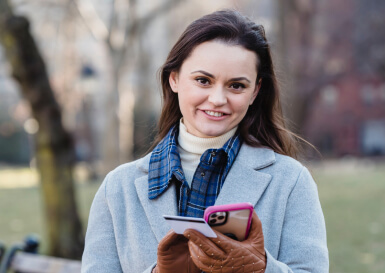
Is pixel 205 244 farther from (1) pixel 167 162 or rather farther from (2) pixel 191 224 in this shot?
(1) pixel 167 162

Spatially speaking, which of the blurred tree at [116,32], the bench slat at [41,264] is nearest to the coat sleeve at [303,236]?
the bench slat at [41,264]

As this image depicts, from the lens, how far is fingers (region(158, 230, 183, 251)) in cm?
197

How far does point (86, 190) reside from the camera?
57.9 feet

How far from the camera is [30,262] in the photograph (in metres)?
4.13

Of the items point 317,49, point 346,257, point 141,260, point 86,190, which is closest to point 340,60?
point 317,49

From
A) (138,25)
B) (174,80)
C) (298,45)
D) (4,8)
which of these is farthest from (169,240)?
(298,45)

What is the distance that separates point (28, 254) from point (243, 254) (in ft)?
9.28

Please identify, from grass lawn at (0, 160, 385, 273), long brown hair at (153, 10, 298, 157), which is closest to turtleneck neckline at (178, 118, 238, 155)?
long brown hair at (153, 10, 298, 157)

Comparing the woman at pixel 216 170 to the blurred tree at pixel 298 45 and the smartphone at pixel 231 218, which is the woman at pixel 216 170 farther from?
the blurred tree at pixel 298 45

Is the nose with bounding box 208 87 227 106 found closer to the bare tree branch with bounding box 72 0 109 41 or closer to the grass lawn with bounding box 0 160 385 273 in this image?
the grass lawn with bounding box 0 160 385 273

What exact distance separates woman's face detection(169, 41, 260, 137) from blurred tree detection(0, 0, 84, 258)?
14.3 ft

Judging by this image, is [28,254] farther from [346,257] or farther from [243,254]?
[346,257]

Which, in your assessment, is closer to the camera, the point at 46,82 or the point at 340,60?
the point at 46,82

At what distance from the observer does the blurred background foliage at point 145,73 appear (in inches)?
384
